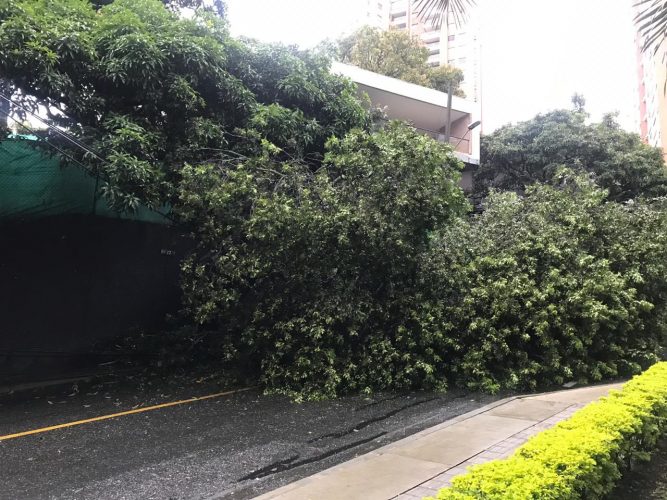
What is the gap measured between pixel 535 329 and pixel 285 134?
5.46 m

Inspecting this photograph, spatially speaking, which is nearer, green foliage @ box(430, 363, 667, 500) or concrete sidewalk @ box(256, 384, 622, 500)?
green foliage @ box(430, 363, 667, 500)

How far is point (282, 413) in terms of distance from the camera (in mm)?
7117

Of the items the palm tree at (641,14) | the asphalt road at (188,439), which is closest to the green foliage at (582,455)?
the asphalt road at (188,439)

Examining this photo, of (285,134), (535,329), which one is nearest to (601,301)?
(535,329)

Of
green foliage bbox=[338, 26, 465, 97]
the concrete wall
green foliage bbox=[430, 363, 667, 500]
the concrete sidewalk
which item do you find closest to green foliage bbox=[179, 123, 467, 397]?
the concrete sidewalk

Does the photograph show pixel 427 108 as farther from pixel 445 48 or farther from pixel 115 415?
pixel 445 48

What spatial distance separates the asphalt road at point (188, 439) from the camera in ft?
15.3

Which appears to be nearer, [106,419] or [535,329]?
[106,419]

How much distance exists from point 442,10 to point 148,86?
5297mm

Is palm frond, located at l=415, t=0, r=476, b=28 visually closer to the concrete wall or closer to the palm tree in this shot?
the palm tree

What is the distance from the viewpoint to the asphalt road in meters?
4.66

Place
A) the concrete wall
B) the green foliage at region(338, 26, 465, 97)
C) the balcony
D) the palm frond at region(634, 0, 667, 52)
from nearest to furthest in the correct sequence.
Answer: the palm frond at region(634, 0, 667, 52)
the concrete wall
the balcony
the green foliage at region(338, 26, 465, 97)

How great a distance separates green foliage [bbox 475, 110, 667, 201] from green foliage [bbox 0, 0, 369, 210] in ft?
38.4

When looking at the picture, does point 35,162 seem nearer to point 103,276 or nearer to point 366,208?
point 103,276
